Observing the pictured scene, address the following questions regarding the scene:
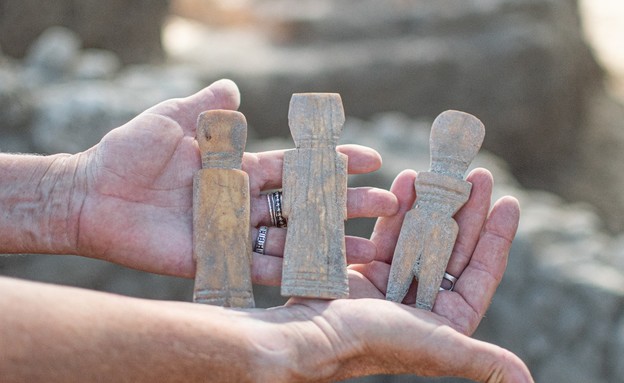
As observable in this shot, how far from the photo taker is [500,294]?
4.27m

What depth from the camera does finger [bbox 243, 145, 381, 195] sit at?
113 inches

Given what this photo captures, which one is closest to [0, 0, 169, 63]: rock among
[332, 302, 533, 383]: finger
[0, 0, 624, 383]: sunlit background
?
[0, 0, 624, 383]: sunlit background

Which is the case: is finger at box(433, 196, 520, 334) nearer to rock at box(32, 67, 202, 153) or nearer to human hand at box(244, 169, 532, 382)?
human hand at box(244, 169, 532, 382)

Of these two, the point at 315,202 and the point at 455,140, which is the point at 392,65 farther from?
the point at 315,202

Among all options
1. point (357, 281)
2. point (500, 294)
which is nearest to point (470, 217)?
point (357, 281)

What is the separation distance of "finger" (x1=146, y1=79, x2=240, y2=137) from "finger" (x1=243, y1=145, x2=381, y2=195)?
22 centimetres

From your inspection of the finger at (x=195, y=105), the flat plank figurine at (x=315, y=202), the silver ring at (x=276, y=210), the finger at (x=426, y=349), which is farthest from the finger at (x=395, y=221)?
the finger at (x=195, y=105)

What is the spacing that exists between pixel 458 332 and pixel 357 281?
0.46 meters

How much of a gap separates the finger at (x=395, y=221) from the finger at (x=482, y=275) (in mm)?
276

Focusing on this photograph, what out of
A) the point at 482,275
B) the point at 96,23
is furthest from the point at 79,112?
the point at 96,23

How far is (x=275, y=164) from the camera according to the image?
2.89 meters

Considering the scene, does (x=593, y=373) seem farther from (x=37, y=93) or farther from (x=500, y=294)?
(x=37, y=93)

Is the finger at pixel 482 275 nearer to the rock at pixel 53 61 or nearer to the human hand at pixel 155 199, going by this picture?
the human hand at pixel 155 199

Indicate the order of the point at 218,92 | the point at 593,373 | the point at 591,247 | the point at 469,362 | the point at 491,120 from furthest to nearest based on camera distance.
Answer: the point at 491,120
the point at 591,247
the point at 593,373
the point at 218,92
the point at 469,362
